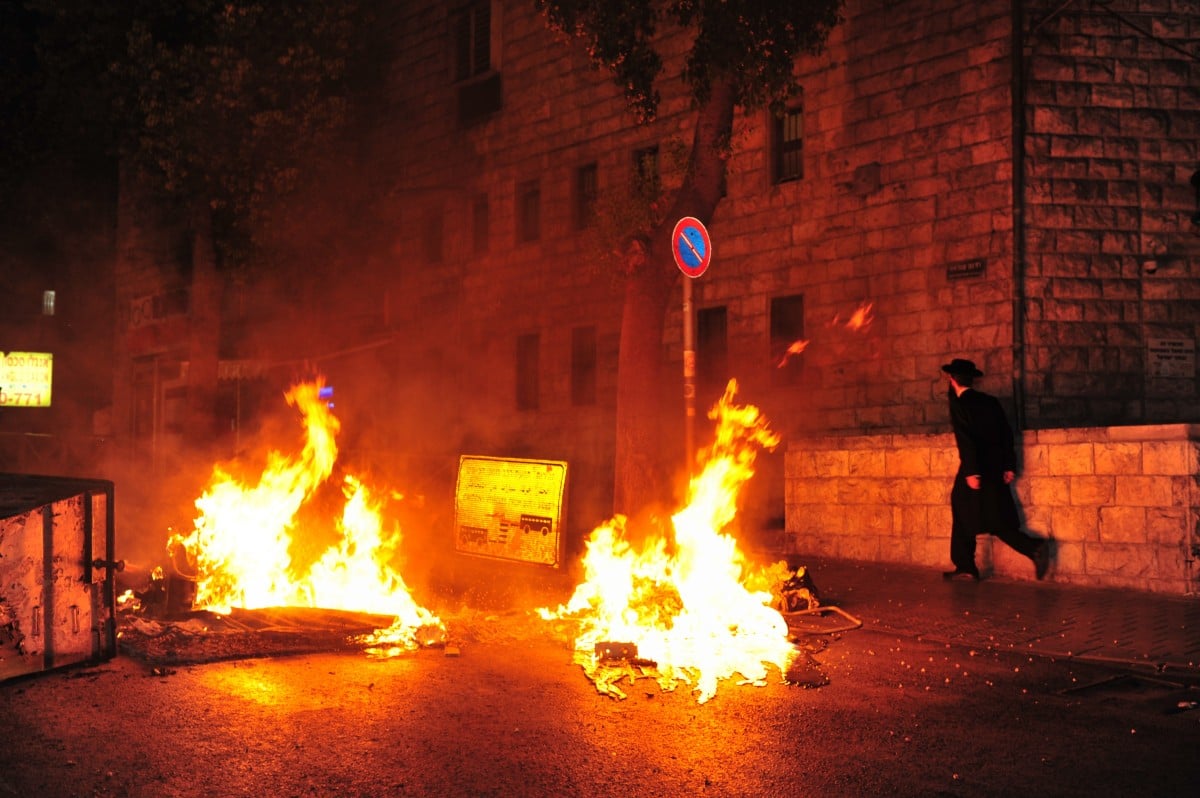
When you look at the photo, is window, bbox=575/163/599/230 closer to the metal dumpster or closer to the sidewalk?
the sidewalk

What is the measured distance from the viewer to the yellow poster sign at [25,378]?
46562mm

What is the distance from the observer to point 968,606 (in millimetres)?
9555

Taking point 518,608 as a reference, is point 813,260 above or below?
above

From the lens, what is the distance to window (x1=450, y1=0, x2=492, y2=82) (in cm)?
2345

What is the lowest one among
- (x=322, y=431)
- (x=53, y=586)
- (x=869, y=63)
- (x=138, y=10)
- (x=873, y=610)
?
(x=873, y=610)

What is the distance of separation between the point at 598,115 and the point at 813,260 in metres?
5.66

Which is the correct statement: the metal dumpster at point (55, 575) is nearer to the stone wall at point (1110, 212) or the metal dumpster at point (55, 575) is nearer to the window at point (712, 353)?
the stone wall at point (1110, 212)

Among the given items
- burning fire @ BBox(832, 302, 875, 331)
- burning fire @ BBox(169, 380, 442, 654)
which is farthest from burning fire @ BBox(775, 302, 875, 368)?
burning fire @ BBox(169, 380, 442, 654)

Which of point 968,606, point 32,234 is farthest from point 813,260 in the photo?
point 32,234

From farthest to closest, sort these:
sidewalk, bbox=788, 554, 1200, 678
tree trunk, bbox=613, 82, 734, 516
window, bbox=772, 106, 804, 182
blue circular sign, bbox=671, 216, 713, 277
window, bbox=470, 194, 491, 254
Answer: window, bbox=470, 194, 491, 254
window, bbox=772, 106, 804, 182
tree trunk, bbox=613, 82, 734, 516
blue circular sign, bbox=671, 216, 713, 277
sidewalk, bbox=788, 554, 1200, 678

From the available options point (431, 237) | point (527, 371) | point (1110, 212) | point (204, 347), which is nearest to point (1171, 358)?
point (1110, 212)

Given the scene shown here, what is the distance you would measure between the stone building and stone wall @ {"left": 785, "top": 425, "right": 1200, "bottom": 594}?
0.9 inches

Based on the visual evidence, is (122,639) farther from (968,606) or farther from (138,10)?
(138,10)

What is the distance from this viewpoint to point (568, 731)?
539cm
